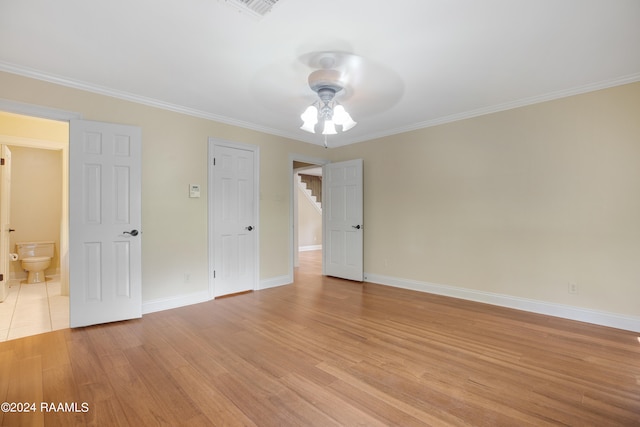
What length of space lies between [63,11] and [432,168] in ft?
14.2

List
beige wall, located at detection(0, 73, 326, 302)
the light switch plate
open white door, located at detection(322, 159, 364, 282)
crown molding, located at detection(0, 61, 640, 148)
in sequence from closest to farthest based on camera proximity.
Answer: crown molding, located at detection(0, 61, 640, 148), beige wall, located at detection(0, 73, 326, 302), the light switch plate, open white door, located at detection(322, 159, 364, 282)

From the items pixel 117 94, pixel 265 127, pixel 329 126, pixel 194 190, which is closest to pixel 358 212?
pixel 265 127

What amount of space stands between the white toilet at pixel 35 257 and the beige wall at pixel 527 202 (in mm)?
5733

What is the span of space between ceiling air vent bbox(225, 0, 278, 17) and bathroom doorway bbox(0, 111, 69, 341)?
2986 millimetres

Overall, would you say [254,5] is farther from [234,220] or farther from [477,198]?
[477,198]

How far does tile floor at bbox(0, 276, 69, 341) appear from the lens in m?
3.00

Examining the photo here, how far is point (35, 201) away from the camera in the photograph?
5184 millimetres

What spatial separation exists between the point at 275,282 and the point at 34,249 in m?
4.23

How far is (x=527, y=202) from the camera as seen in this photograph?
11.8 ft

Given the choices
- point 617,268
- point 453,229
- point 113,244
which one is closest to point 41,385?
point 113,244

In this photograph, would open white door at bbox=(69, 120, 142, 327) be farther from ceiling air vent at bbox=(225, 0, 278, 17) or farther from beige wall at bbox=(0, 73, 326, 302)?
ceiling air vent at bbox=(225, 0, 278, 17)

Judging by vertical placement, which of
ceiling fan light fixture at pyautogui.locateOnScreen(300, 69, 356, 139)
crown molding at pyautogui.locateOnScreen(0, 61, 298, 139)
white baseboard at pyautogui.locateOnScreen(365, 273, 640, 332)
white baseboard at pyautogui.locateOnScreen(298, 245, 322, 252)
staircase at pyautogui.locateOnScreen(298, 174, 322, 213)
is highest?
crown molding at pyautogui.locateOnScreen(0, 61, 298, 139)

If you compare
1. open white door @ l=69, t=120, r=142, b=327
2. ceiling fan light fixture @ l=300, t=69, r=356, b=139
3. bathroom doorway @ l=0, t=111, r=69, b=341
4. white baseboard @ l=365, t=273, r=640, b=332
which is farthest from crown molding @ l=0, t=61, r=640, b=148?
white baseboard @ l=365, t=273, r=640, b=332

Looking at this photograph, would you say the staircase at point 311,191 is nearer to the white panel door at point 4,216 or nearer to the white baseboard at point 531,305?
the white baseboard at point 531,305
